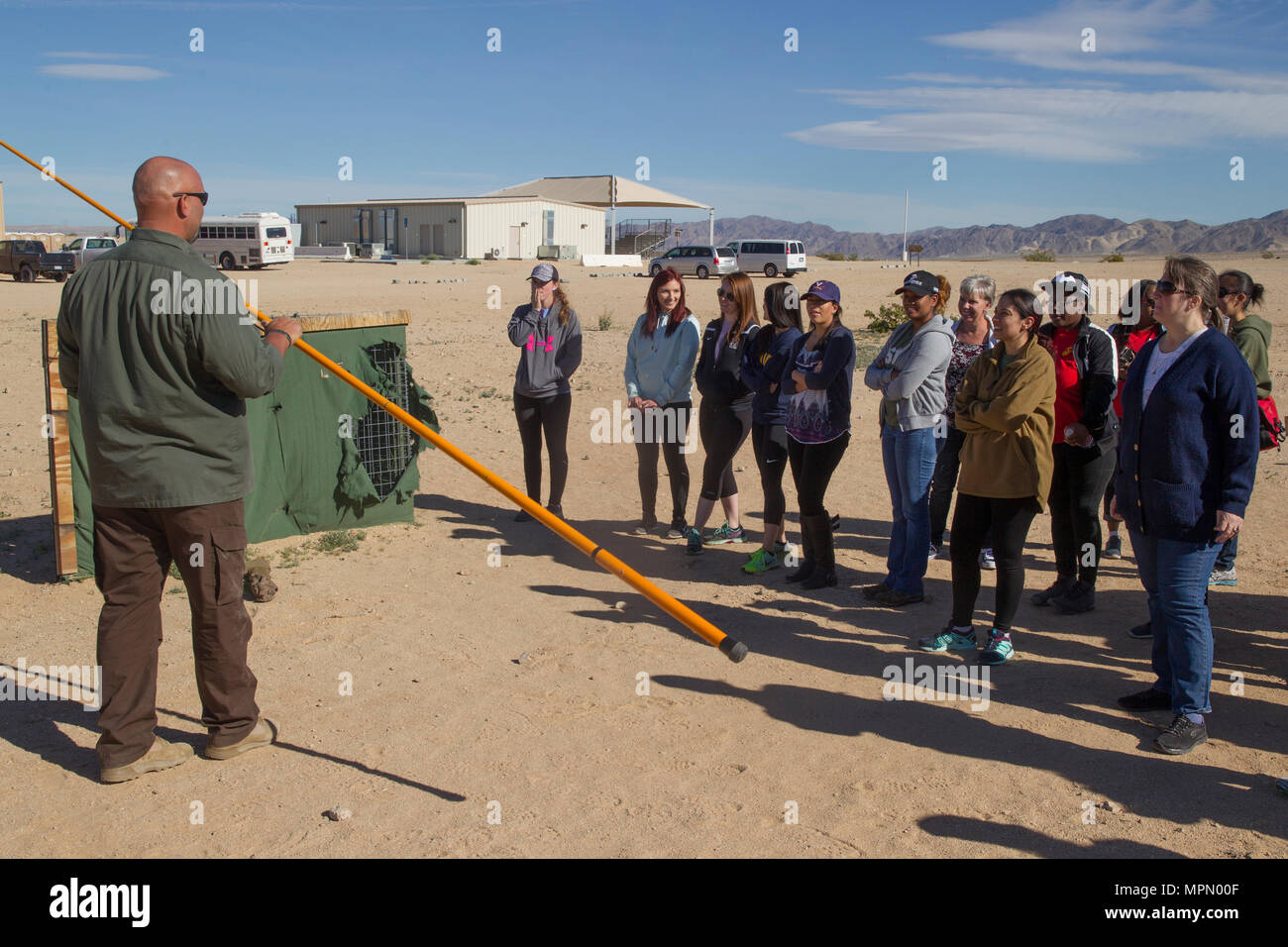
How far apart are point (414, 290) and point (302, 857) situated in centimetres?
2527

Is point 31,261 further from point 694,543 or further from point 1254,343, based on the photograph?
point 1254,343

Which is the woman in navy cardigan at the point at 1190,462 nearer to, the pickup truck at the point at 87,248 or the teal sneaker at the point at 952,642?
the teal sneaker at the point at 952,642

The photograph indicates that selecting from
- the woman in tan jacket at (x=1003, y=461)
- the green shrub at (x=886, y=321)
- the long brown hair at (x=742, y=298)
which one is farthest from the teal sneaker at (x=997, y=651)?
the green shrub at (x=886, y=321)

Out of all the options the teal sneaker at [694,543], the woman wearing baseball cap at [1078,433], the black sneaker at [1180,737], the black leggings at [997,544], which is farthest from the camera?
the teal sneaker at [694,543]

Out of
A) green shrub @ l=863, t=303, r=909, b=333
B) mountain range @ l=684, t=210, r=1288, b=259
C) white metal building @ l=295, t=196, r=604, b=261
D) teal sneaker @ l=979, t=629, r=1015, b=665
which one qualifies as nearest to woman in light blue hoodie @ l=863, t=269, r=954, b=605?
teal sneaker @ l=979, t=629, r=1015, b=665

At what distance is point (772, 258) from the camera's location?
4353cm

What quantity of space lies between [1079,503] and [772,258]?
1537 inches

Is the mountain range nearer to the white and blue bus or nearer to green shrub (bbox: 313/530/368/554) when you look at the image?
the white and blue bus

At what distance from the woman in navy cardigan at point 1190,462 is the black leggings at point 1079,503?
147 cm

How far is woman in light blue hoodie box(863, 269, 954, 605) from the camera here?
18.4ft

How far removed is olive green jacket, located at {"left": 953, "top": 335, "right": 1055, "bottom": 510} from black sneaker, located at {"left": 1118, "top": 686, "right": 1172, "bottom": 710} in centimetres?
99

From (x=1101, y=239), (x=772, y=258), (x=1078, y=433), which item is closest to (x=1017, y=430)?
(x=1078, y=433)

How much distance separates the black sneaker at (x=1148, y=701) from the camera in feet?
14.9

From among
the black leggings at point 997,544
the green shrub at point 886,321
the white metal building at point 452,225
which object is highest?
the white metal building at point 452,225
